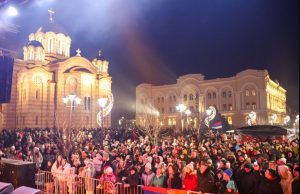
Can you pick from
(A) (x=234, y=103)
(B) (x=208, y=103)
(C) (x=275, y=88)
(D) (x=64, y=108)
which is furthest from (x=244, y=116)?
(D) (x=64, y=108)

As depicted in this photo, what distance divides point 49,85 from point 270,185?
1645 inches

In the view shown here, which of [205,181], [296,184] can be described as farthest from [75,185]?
[296,184]

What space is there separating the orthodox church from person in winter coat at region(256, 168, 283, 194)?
113 feet

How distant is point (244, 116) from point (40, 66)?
4032cm

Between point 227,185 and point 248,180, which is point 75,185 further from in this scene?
point 248,180

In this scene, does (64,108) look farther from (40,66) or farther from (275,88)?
(275,88)

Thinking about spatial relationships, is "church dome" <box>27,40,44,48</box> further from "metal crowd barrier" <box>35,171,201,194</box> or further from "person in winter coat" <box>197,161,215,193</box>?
"person in winter coat" <box>197,161,215,193</box>

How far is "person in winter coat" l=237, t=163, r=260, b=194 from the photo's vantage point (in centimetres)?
776

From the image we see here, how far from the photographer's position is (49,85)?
1767 inches

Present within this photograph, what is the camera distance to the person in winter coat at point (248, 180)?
7.76m

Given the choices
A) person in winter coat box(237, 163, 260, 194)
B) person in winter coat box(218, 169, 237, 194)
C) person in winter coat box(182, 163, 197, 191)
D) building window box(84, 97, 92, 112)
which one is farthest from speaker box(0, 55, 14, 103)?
building window box(84, 97, 92, 112)

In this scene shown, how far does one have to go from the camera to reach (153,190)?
758 cm

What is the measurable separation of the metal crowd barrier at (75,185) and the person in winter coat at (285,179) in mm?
3564

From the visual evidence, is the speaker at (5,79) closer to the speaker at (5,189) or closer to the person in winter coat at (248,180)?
the speaker at (5,189)
